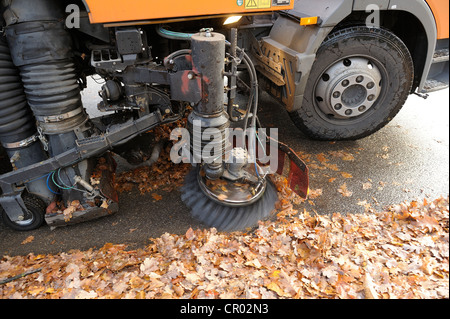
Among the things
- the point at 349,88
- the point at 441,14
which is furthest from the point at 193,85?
the point at 441,14

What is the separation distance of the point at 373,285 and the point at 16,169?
3202 millimetres

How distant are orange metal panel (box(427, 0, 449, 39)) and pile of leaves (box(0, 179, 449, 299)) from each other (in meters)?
2.11

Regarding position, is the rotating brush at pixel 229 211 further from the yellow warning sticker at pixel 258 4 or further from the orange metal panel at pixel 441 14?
the orange metal panel at pixel 441 14

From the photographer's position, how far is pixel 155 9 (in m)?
2.35

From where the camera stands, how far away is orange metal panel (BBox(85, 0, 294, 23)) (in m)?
2.26

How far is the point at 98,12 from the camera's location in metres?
2.25

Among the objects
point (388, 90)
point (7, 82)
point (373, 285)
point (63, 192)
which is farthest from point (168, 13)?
point (388, 90)

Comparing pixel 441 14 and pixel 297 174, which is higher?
pixel 441 14

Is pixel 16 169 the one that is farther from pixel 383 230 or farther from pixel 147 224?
pixel 383 230

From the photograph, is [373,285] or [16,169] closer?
[373,285]

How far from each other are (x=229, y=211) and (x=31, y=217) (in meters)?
1.93

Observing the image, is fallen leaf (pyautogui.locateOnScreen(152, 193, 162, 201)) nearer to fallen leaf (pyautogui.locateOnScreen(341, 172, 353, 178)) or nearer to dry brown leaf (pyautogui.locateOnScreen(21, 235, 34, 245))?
dry brown leaf (pyautogui.locateOnScreen(21, 235, 34, 245))

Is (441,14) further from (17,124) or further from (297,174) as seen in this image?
(17,124)

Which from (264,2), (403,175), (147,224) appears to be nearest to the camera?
(264,2)
